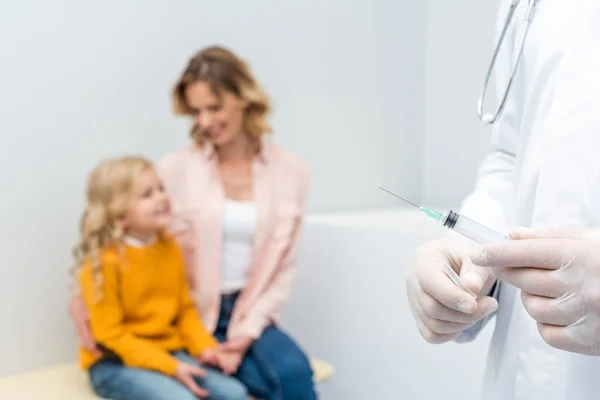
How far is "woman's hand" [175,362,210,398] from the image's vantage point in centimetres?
123

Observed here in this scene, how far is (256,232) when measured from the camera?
1.47 meters

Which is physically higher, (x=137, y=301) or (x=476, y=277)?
(x=476, y=277)

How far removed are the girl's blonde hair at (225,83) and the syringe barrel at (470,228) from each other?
39.2 inches

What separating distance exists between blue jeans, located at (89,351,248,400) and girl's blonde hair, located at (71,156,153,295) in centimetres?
22

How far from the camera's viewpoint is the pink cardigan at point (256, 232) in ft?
4.74

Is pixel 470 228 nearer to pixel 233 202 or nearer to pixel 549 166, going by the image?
pixel 549 166

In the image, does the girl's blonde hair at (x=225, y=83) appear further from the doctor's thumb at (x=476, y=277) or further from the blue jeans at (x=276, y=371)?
the doctor's thumb at (x=476, y=277)

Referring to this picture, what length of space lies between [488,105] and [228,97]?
78 cm

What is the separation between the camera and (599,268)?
45cm

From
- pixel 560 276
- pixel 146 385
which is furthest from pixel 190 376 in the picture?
pixel 560 276

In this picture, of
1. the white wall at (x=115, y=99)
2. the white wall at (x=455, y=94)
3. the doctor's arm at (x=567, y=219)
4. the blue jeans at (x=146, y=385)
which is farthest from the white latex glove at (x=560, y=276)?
the white wall at (x=455, y=94)

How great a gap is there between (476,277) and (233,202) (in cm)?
98

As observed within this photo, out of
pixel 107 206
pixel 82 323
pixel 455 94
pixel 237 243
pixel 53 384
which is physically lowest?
pixel 53 384

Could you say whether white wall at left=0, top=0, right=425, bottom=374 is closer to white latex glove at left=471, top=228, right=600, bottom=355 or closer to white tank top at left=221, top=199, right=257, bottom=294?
white tank top at left=221, top=199, right=257, bottom=294
